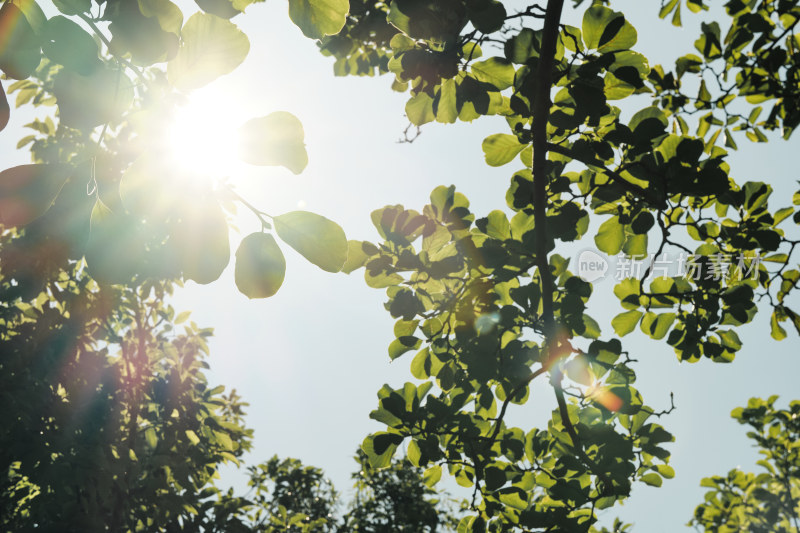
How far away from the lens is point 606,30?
5.74 feet

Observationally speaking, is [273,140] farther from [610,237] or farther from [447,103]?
[610,237]

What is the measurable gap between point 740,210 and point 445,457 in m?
2.17

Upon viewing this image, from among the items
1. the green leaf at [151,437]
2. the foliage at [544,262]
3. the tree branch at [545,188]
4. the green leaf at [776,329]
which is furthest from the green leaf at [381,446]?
the green leaf at [151,437]

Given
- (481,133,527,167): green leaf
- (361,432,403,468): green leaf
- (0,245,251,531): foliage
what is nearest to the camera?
(481,133,527,167): green leaf

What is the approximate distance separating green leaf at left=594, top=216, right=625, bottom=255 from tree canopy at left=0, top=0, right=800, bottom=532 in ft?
0.04

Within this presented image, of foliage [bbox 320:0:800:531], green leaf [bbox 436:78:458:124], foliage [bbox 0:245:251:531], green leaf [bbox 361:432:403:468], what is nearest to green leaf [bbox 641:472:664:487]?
foliage [bbox 320:0:800:531]

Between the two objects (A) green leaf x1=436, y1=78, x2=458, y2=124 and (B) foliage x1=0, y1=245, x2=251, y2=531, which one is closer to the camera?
(A) green leaf x1=436, y1=78, x2=458, y2=124

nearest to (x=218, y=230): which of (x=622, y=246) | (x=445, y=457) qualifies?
(x=445, y=457)

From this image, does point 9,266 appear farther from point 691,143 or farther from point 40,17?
point 691,143

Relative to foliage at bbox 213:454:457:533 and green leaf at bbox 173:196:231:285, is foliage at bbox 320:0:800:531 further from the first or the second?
foliage at bbox 213:454:457:533

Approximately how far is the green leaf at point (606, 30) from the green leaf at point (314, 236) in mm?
1504

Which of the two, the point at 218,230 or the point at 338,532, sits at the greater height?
the point at 338,532

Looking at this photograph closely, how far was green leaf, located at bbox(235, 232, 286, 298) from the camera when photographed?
0.81m

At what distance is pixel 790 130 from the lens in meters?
3.84
